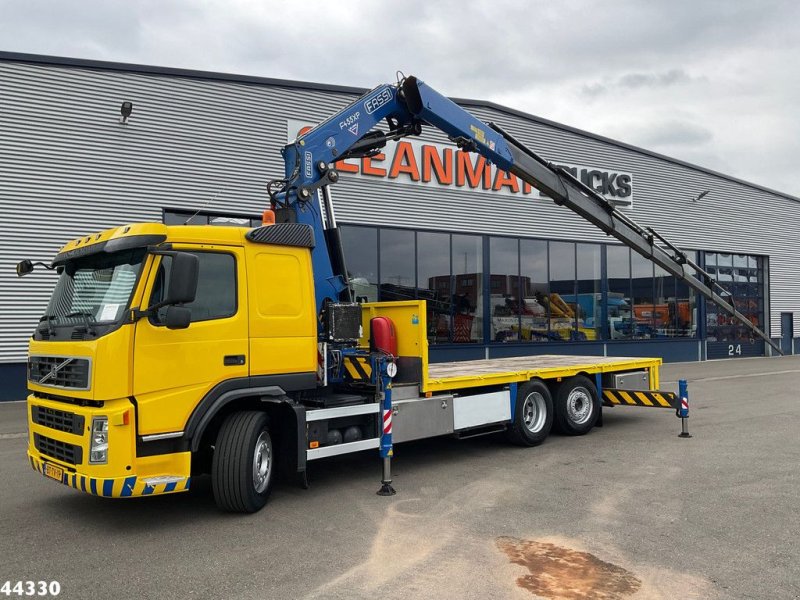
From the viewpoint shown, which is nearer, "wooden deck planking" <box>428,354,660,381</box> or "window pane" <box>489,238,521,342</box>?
"wooden deck planking" <box>428,354,660,381</box>

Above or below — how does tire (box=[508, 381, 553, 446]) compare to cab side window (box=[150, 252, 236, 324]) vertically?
below

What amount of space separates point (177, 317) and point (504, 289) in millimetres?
16828

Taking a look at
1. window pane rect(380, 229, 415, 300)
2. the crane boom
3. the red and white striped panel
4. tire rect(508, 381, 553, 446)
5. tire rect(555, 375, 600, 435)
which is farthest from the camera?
window pane rect(380, 229, 415, 300)

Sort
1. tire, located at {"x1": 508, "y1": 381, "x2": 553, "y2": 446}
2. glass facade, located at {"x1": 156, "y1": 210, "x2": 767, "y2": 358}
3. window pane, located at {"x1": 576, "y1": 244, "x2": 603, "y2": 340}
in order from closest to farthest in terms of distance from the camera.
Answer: tire, located at {"x1": 508, "y1": 381, "x2": 553, "y2": 446}, glass facade, located at {"x1": 156, "y1": 210, "x2": 767, "y2": 358}, window pane, located at {"x1": 576, "y1": 244, "x2": 603, "y2": 340}

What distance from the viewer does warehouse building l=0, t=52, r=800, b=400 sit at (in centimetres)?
1526

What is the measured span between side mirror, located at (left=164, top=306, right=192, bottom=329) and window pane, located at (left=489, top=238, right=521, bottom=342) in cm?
1610

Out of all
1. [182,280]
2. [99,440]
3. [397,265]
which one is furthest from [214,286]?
[397,265]

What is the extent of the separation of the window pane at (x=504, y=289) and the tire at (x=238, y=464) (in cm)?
1540

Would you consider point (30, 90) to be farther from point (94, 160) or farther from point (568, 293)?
point (568, 293)

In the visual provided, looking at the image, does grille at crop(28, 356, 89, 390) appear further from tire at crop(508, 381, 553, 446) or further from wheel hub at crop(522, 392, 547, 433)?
wheel hub at crop(522, 392, 547, 433)

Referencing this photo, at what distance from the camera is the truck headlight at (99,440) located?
5.43 metres

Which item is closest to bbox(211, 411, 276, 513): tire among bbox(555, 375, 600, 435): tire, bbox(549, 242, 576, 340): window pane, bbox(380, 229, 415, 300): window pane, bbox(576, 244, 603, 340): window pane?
bbox(555, 375, 600, 435): tire

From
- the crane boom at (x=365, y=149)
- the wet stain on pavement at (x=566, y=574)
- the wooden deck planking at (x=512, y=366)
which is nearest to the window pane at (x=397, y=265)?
the wooden deck planking at (x=512, y=366)

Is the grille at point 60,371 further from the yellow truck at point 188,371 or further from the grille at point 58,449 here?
the grille at point 58,449
